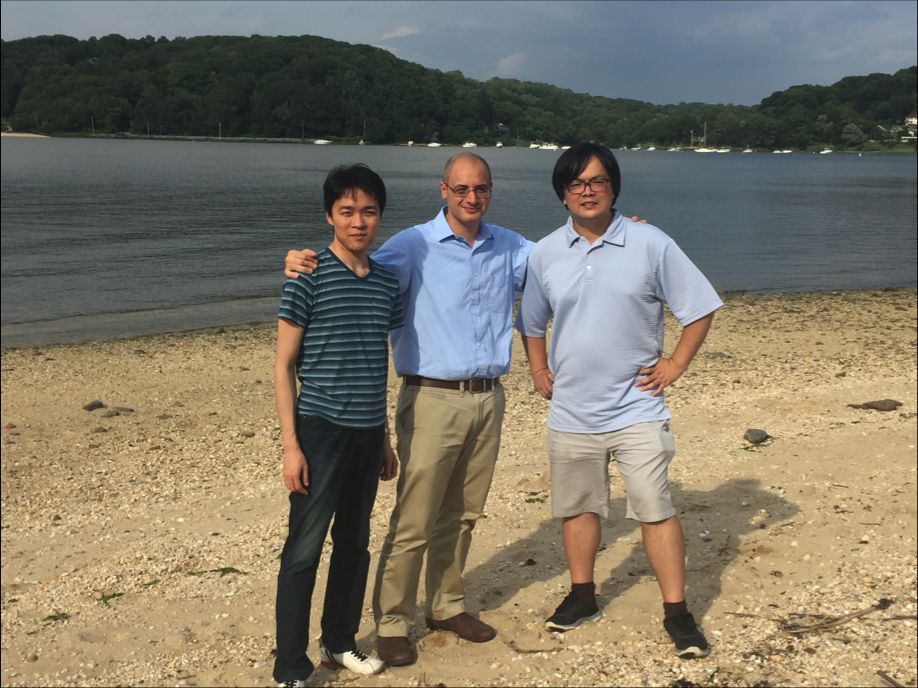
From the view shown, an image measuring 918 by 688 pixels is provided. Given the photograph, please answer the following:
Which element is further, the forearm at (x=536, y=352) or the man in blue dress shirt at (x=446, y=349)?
the forearm at (x=536, y=352)

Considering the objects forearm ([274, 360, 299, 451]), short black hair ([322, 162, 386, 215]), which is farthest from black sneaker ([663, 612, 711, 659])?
short black hair ([322, 162, 386, 215])

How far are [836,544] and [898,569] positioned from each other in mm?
412

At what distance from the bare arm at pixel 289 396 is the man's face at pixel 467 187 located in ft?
2.98

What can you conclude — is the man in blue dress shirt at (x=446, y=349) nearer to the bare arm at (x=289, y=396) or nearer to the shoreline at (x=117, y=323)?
the bare arm at (x=289, y=396)

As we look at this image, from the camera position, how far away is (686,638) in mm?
4719

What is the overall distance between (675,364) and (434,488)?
48.9 inches

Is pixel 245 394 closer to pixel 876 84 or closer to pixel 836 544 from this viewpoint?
pixel 836 544

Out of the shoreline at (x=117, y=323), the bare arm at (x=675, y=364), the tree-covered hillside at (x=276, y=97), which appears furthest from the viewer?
the tree-covered hillside at (x=276, y=97)

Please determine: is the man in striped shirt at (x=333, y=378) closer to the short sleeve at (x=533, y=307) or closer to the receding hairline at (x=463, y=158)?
the receding hairline at (x=463, y=158)

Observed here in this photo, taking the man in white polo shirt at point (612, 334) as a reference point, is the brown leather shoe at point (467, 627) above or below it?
below

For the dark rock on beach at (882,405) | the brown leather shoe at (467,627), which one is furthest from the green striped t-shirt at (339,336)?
the dark rock on beach at (882,405)

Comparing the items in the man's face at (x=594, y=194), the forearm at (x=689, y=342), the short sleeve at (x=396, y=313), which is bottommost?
the forearm at (x=689, y=342)

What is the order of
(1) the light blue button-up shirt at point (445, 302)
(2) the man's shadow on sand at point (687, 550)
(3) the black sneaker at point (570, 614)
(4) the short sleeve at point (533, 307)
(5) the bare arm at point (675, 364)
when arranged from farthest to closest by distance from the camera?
(2) the man's shadow on sand at point (687, 550) < (3) the black sneaker at point (570, 614) < (4) the short sleeve at point (533, 307) < (5) the bare arm at point (675, 364) < (1) the light blue button-up shirt at point (445, 302)

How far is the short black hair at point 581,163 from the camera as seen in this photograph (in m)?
4.30
